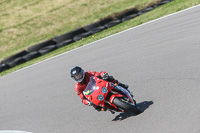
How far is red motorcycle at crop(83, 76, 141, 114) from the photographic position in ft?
21.1

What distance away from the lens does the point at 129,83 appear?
28.5 ft

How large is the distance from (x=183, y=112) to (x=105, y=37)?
9.64 m

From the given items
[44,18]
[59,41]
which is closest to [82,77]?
[59,41]

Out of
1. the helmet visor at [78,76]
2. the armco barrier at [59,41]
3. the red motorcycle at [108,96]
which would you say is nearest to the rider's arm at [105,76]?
the red motorcycle at [108,96]

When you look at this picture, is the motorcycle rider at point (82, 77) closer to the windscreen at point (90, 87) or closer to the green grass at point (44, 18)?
the windscreen at point (90, 87)

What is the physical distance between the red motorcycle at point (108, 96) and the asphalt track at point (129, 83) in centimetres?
36

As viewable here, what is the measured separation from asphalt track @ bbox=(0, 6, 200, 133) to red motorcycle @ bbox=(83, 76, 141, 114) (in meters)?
0.36

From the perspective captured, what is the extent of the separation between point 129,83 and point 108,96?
2.18 metres

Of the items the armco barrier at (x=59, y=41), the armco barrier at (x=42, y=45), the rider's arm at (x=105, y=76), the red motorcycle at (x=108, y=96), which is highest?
the armco barrier at (x=42, y=45)

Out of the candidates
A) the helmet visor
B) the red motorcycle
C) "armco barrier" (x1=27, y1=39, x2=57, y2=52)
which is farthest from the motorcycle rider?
"armco barrier" (x1=27, y1=39, x2=57, y2=52)

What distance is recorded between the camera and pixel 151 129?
19.2 feet

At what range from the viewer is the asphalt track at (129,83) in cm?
636

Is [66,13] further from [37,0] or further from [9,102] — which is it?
[9,102]

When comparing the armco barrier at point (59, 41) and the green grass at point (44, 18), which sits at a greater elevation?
the green grass at point (44, 18)
